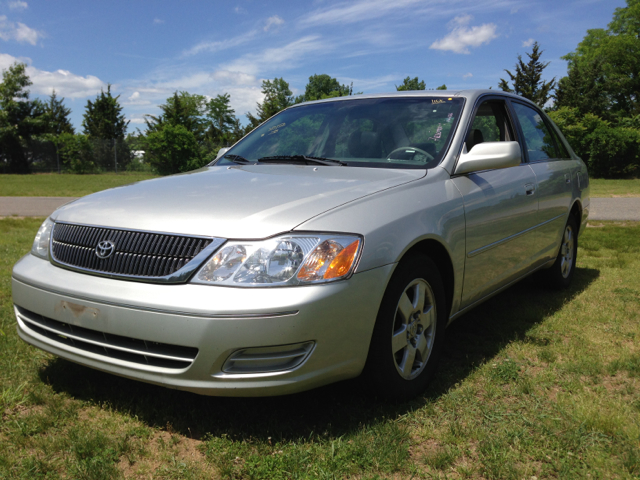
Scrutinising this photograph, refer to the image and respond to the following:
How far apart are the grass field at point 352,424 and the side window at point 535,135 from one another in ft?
5.22

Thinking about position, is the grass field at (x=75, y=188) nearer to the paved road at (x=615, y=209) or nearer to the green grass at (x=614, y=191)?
the green grass at (x=614, y=191)

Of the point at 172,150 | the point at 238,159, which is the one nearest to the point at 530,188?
the point at 238,159

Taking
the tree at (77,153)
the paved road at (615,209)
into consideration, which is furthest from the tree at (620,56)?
A: the tree at (77,153)

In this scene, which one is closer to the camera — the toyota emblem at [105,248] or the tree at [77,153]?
the toyota emblem at [105,248]

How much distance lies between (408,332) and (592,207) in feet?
Result: 38.2

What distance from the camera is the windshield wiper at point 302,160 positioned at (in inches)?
135

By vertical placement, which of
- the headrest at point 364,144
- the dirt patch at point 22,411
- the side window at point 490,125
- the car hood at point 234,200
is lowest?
the dirt patch at point 22,411

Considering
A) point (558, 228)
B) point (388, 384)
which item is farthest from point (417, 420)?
point (558, 228)

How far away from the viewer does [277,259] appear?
7.45 ft

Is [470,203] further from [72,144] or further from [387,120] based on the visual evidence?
[72,144]

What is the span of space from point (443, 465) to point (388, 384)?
0.46 meters

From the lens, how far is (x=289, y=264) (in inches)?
89.5

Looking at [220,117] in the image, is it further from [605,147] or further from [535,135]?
[535,135]

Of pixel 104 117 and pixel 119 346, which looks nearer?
pixel 119 346
